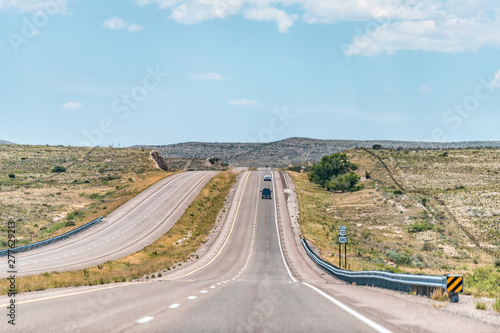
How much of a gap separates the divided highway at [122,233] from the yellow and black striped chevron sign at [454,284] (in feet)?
89.2

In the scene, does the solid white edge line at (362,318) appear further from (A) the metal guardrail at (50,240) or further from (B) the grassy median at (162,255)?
(A) the metal guardrail at (50,240)

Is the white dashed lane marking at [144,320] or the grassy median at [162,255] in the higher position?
the white dashed lane marking at [144,320]

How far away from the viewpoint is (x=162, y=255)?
164ft

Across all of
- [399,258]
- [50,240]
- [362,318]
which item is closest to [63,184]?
[50,240]

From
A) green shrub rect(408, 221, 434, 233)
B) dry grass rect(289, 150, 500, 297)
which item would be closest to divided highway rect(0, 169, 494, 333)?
dry grass rect(289, 150, 500, 297)

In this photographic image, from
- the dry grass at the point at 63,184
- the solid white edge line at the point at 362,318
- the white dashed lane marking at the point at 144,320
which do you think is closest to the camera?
the solid white edge line at the point at 362,318

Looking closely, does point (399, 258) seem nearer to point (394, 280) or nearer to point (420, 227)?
point (420, 227)

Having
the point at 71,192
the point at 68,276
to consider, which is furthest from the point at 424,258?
the point at 71,192

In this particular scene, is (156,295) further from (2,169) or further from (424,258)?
(2,169)

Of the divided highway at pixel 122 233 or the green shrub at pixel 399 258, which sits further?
the green shrub at pixel 399 258

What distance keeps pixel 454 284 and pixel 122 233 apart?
50626mm

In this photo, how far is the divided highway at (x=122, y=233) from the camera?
4081 cm

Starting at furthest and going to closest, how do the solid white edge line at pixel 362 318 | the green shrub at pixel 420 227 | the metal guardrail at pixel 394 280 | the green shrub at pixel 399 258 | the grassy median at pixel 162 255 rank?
the green shrub at pixel 420 227, the green shrub at pixel 399 258, the grassy median at pixel 162 255, the metal guardrail at pixel 394 280, the solid white edge line at pixel 362 318

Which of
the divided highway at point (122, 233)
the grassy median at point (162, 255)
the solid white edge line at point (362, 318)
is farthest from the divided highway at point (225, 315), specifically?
the divided highway at point (122, 233)
